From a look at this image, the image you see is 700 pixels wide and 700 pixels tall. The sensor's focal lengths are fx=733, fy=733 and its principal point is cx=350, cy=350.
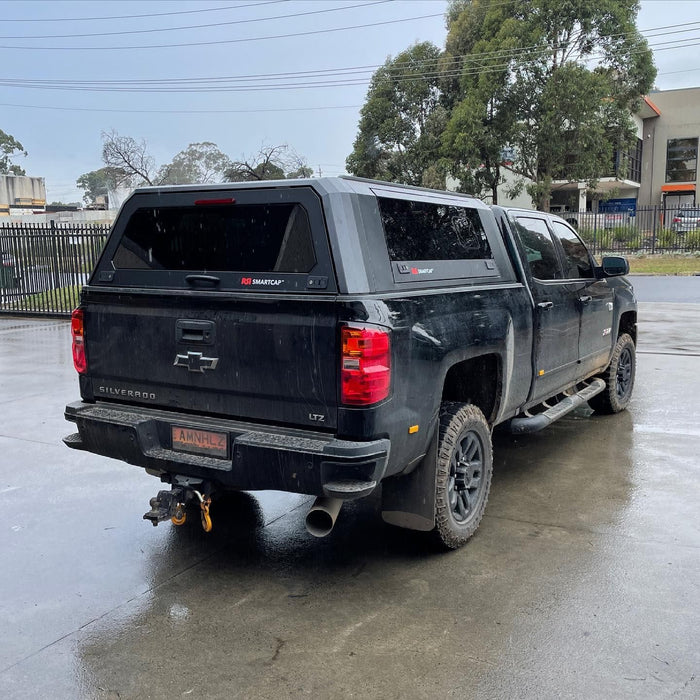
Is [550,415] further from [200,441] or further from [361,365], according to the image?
[200,441]

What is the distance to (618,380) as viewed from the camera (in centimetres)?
767

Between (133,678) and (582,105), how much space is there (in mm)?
29245

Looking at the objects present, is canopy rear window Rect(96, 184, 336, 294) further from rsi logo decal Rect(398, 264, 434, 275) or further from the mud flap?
the mud flap

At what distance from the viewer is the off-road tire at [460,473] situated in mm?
4086

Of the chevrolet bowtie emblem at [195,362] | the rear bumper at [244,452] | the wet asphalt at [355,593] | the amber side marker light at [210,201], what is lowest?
the wet asphalt at [355,593]

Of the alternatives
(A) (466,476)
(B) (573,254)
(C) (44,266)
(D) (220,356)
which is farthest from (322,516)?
(C) (44,266)

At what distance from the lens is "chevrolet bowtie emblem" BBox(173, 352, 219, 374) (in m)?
3.82

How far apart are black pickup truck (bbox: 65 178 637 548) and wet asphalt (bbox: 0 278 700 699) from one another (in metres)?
0.40

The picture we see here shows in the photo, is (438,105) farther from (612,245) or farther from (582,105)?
(612,245)

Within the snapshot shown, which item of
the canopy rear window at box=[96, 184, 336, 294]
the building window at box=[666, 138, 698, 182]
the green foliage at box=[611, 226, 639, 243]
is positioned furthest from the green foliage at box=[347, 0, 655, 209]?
the canopy rear window at box=[96, 184, 336, 294]

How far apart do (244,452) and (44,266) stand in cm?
1514

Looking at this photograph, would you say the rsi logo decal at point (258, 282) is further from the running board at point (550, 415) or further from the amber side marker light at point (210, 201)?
the running board at point (550, 415)

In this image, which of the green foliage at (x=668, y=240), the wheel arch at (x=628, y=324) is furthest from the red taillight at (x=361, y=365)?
the green foliage at (x=668, y=240)

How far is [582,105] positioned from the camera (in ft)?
93.1
